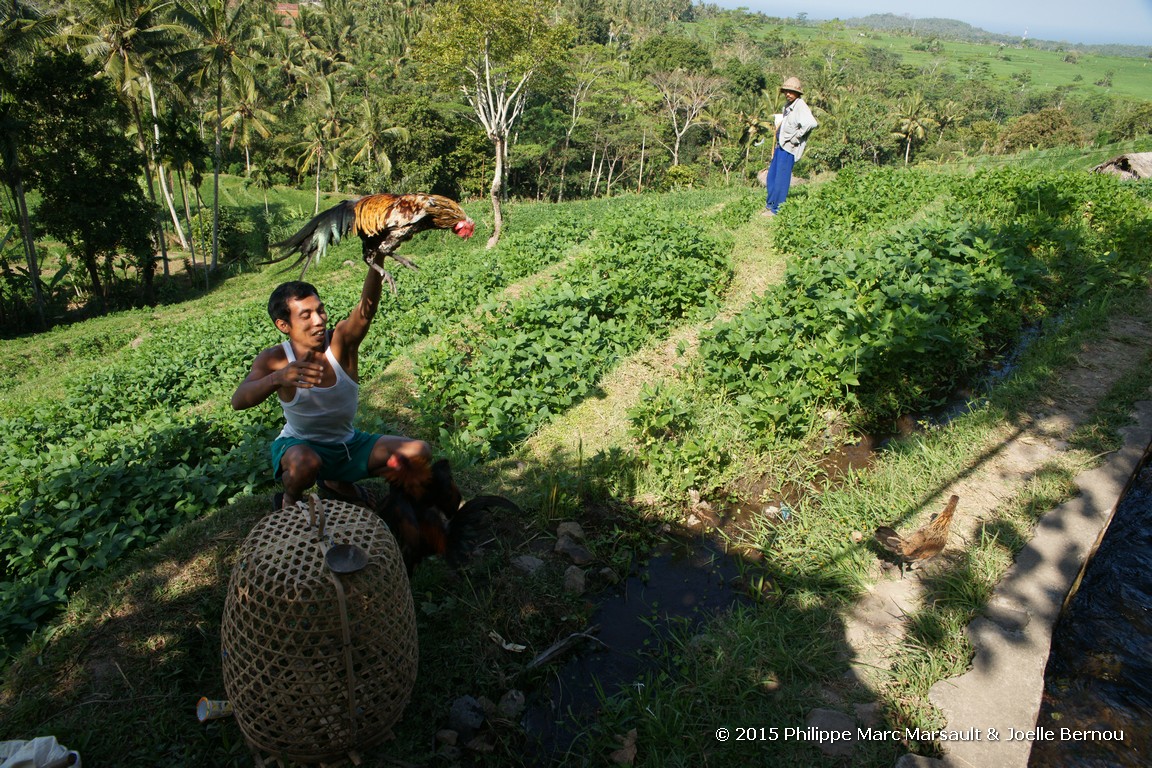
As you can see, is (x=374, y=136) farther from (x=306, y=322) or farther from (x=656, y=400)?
(x=306, y=322)

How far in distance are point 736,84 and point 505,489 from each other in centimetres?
6040

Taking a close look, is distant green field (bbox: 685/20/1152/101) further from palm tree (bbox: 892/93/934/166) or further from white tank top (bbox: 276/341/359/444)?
white tank top (bbox: 276/341/359/444)

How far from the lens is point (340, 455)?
3.70 m

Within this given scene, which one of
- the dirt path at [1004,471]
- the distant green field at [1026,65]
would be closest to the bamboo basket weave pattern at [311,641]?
the dirt path at [1004,471]

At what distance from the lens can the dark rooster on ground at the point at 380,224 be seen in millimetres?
3248

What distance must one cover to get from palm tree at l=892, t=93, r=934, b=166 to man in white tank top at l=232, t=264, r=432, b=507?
52.8m

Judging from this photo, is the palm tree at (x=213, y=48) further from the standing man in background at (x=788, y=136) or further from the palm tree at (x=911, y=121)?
the palm tree at (x=911, y=121)

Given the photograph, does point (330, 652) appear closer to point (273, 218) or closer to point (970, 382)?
point (970, 382)

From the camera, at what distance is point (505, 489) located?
16.0 ft

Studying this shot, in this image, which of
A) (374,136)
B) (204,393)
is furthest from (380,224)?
(374,136)

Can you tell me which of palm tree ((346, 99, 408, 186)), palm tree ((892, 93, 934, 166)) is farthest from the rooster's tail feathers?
palm tree ((892, 93, 934, 166))

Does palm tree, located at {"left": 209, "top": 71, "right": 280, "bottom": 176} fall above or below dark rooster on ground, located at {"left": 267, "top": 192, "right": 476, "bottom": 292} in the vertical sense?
above

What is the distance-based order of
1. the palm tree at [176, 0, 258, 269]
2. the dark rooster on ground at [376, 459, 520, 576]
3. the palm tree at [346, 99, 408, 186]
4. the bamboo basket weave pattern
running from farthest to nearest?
the palm tree at [346, 99, 408, 186] → the palm tree at [176, 0, 258, 269] → the dark rooster on ground at [376, 459, 520, 576] → the bamboo basket weave pattern

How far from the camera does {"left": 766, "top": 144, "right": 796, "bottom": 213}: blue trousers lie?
36.6 ft
